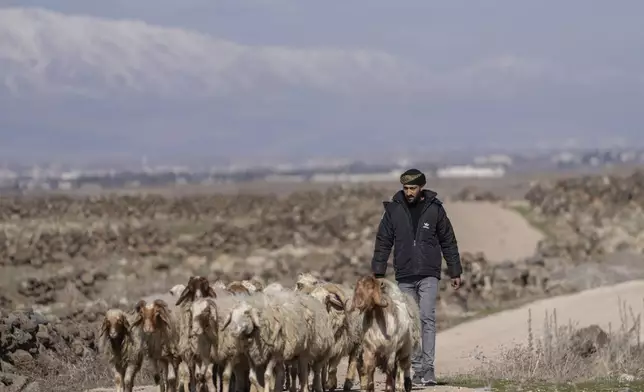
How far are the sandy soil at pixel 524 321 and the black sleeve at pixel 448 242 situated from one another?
7491 millimetres

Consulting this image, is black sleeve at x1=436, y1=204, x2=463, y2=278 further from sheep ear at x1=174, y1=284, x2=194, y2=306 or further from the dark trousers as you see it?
sheep ear at x1=174, y1=284, x2=194, y2=306

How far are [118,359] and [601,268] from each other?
24247mm

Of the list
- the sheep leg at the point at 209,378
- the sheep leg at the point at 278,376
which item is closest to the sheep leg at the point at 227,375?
the sheep leg at the point at 209,378

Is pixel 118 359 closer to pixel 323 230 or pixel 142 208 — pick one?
pixel 323 230

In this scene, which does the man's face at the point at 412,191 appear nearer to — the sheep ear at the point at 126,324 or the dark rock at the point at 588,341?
the sheep ear at the point at 126,324

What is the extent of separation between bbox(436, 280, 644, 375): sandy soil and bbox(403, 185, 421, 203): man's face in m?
8.12

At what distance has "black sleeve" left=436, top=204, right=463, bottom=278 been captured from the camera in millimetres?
17406

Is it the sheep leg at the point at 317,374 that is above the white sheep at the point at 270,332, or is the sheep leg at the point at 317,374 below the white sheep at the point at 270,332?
below

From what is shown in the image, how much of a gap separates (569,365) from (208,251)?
27.0 metres

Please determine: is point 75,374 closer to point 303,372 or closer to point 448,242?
point 303,372

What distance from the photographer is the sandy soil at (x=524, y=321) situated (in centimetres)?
2644

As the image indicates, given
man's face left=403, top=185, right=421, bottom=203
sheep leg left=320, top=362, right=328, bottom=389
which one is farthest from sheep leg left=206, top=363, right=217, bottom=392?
man's face left=403, top=185, right=421, bottom=203

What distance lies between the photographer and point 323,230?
5306 centimetres

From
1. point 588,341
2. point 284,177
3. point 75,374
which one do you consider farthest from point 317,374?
point 284,177
